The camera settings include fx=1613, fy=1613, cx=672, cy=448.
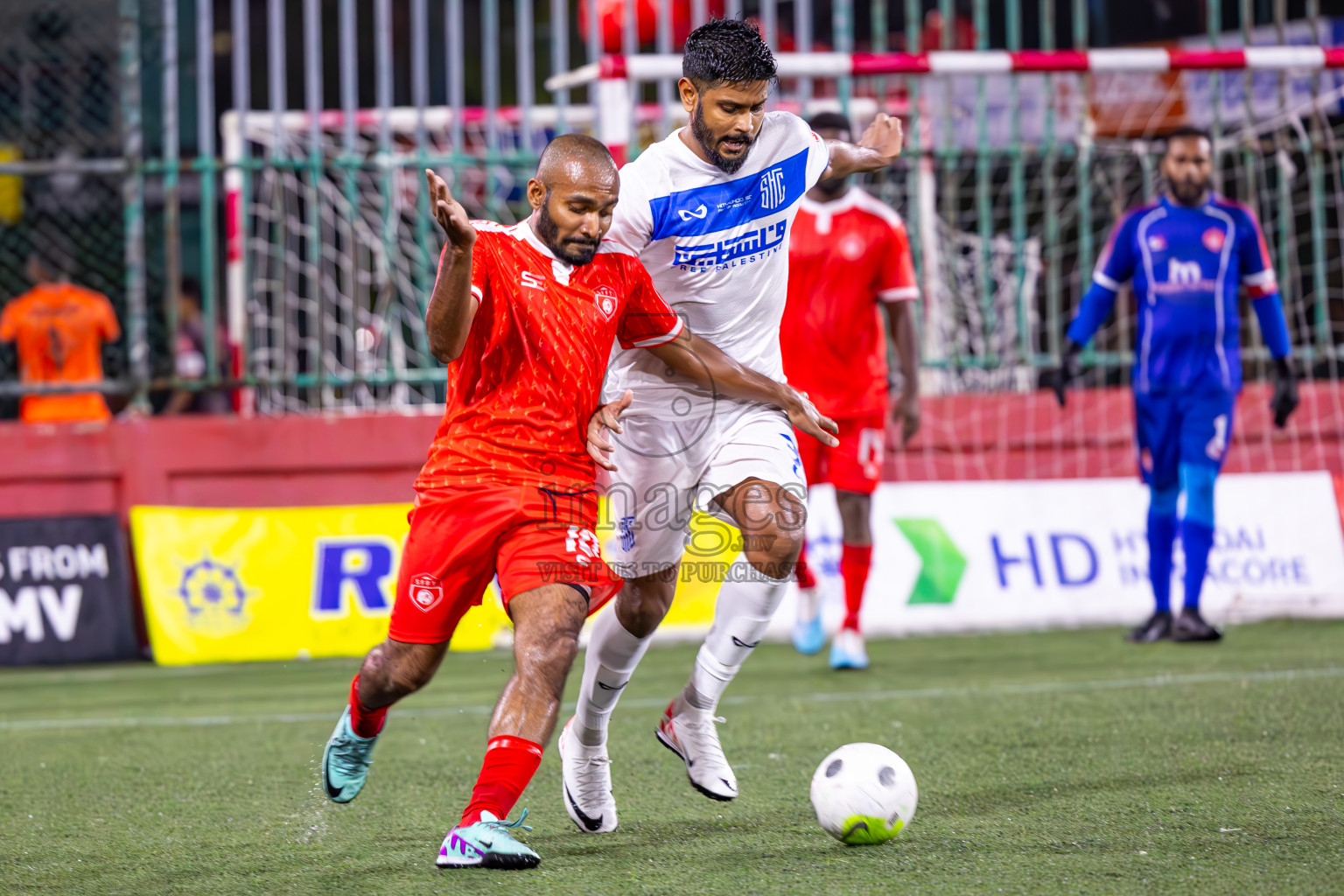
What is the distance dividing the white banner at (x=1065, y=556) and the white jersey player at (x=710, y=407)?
456 cm

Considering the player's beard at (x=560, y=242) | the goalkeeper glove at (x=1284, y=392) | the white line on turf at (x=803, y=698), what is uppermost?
the player's beard at (x=560, y=242)

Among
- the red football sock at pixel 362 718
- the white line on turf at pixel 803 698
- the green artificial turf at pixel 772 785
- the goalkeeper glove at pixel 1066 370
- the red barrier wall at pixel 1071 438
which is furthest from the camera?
the red barrier wall at pixel 1071 438

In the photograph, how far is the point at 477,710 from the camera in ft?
21.8

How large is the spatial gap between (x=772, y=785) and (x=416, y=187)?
6.28 metres

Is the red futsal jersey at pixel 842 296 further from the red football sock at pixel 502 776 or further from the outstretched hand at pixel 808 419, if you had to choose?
the red football sock at pixel 502 776

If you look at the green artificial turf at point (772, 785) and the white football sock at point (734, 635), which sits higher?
the white football sock at point (734, 635)

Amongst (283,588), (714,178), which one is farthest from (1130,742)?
(283,588)

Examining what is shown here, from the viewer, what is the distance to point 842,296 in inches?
294

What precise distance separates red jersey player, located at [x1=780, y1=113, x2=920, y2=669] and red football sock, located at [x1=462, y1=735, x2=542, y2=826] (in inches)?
155

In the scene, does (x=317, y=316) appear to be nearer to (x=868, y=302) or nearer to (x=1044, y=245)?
(x=868, y=302)

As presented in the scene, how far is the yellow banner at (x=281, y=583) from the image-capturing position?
877 cm

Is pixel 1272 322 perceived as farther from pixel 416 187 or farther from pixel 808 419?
pixel 416 187

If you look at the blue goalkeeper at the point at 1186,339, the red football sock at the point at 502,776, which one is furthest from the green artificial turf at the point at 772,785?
the blue goalkeeper at the point at 1186,339

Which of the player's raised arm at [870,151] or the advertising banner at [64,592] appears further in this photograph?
the advertising banner at [64,592]
